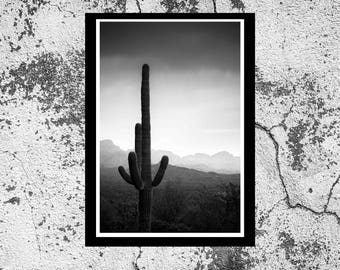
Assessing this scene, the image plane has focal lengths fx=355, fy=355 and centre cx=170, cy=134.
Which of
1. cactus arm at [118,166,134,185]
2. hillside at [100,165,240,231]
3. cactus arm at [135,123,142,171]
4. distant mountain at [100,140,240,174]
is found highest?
cactus arm at [135,123,142,171]

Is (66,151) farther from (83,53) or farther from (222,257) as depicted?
(222,257)

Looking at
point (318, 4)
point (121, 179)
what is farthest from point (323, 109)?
point (121, 179)

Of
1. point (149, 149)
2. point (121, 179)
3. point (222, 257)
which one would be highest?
point (149, 149)

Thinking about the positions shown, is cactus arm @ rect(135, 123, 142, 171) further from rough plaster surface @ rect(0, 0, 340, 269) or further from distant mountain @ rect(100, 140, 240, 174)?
rough plaster surface @ rect(0, 0, 340, 269)

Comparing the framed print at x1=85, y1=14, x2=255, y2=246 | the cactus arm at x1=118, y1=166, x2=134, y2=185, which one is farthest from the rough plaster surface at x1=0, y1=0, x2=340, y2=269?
the cactus arm at x1=118, y1=166, x2=134, y2=185

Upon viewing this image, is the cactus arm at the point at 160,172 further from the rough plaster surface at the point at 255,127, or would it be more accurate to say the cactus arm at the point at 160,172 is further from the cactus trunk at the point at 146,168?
the rough plaster surface at the point at 255,127

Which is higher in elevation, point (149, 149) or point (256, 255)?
point (149, 149)

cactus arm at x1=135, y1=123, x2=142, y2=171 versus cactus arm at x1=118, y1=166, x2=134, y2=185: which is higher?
cactus arm at x1=135, y1=123, x2=142, y2=171
